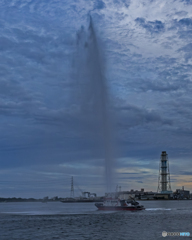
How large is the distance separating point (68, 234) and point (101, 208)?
61537 mm

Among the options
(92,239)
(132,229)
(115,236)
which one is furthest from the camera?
(132,229)

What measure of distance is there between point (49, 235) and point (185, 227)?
887 inches

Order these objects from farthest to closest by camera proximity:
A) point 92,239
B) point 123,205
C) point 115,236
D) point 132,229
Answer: point 123,205 → point 132,229 → point 115,236 → point 92,239

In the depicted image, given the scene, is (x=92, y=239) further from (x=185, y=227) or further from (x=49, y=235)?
(x=185, y=227)

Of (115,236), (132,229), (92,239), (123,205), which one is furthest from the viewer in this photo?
(123,205)

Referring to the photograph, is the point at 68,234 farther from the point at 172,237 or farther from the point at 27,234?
the point at 172,237

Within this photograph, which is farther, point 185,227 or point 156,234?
point 185,227

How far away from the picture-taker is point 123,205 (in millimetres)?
105625

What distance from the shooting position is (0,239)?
4397 centimetres

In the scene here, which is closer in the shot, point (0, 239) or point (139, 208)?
point (0, 239)

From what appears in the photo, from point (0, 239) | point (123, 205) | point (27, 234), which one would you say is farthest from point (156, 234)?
point (123, 205)

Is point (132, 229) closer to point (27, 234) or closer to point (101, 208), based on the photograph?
point (27, 234)

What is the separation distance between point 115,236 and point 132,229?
8.37 m

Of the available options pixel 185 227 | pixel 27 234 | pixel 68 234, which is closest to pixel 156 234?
pixel 185 227
